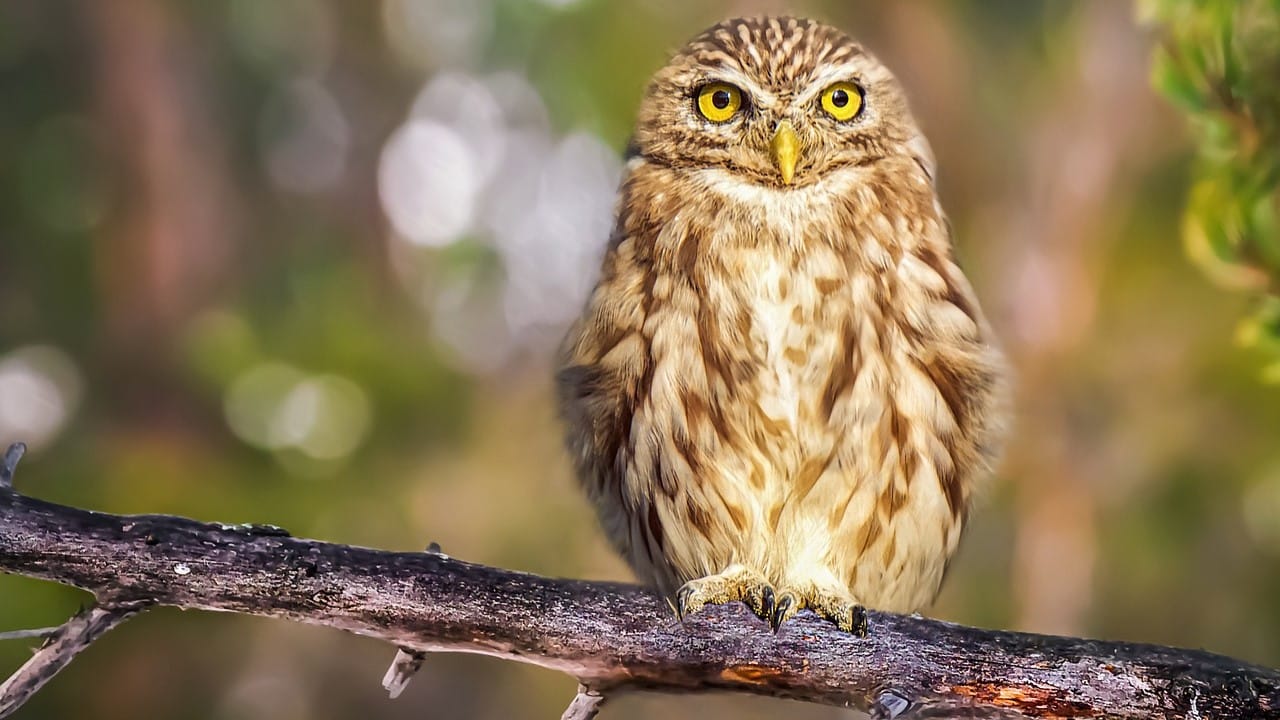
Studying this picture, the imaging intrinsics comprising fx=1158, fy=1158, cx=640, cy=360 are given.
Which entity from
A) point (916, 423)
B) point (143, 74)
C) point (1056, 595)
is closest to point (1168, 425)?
point (1056, 595)

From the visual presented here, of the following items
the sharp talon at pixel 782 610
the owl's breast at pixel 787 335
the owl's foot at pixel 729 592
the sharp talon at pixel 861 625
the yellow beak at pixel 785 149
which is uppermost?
the yellow beak at pixel 785 149

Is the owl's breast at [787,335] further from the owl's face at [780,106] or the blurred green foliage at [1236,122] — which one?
the blurred green foliage at [1236,122]

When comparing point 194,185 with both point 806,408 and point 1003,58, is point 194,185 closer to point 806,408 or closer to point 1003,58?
point 1003,58

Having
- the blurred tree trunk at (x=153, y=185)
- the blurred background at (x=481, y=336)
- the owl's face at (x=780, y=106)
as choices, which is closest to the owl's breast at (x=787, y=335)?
the owl's face at (x=780, y=106)

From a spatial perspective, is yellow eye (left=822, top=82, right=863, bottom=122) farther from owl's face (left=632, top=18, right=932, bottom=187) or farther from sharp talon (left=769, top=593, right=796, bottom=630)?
sharp talon (left=769, top=593, right=796, bottom=630)

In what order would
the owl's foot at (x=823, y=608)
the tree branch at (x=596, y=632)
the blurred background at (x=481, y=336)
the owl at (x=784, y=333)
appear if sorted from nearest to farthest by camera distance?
the tree branch at (x=596, y=632), the owl's foot at (x=823, y=608), the owl at (x=784, y=333), the blurred background at (x=481, y=336)

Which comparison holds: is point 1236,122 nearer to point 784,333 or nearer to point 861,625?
point 784,333

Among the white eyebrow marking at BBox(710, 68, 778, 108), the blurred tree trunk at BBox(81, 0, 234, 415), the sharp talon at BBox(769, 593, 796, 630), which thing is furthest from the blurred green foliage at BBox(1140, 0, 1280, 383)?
the blurred tree trunk at BBox(81, 0, 234, 415)

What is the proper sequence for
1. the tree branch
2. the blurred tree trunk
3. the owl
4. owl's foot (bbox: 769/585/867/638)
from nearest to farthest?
the tree branch < owl's foot (bbox: 769/585/867/638) < the owl < the blurred tree trunk
